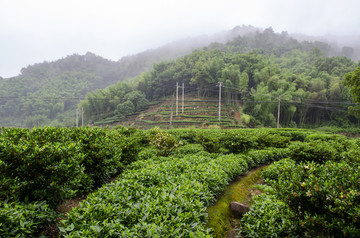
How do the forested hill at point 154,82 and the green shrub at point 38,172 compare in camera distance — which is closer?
the green shrub at point 38,172

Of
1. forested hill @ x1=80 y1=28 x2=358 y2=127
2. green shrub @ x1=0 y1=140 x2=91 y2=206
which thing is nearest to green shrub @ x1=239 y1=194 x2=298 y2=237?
green shrub @ x1=0 y1=140 x2=91 y2=206

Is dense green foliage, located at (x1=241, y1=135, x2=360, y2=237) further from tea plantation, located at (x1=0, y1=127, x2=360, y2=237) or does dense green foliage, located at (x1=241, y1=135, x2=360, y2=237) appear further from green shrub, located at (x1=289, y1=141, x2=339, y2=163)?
green shrub, located at (x1=289, y1=141, x2=339, y2=163)

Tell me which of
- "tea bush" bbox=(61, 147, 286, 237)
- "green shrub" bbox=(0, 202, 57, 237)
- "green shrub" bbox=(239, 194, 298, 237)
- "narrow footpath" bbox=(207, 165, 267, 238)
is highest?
"green shrub" bbox=(0, 202, 57, 237)

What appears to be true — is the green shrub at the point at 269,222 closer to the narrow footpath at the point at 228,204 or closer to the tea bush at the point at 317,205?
the tea bush at the point at 317,205

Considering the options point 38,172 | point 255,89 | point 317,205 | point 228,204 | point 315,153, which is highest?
point 255,89

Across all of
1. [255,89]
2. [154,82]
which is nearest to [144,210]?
[255,89]

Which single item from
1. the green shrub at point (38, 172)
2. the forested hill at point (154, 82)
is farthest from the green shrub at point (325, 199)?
the forested hill at point (154, 82)

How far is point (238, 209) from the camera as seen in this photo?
3.77 m

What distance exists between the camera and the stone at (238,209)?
372cm

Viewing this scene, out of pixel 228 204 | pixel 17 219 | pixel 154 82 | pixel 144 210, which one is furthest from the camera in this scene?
pixel 154 82

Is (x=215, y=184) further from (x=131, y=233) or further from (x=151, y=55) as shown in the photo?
(x=151, y=55)

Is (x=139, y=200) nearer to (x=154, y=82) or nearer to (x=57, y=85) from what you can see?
(x=154, y=82)

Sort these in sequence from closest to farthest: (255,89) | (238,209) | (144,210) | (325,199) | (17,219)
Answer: (17,219), (325,199), (144,210), (238,209), (255,89)

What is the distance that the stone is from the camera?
12.2 ft
